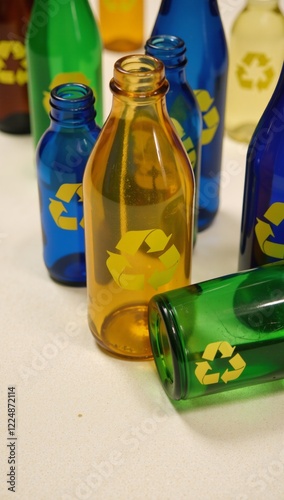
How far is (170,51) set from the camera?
2.81 ft

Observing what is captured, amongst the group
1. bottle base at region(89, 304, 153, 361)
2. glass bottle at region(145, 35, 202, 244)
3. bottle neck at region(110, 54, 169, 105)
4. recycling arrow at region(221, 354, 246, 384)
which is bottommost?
bottle base at region(89, 304, 153, 361)

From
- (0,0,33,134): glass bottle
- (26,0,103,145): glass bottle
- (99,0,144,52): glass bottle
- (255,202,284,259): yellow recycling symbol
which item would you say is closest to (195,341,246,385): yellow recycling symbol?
(255,202,284,259): yellow recycling symbol

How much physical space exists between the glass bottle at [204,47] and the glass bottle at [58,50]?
0.11 meters

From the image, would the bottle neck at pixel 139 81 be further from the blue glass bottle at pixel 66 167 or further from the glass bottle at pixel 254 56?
the glass bottle at pixel 254 56

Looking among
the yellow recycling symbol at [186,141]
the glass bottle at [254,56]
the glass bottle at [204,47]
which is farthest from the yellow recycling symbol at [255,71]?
the yellow recycling symbol at [186,141]

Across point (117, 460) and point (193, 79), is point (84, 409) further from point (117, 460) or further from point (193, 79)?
point (193, 79)

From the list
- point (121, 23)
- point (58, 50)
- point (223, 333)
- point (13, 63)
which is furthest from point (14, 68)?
point (223, 333)

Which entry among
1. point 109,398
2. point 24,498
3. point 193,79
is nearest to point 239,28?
point 193,79

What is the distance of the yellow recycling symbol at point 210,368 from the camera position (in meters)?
0.76

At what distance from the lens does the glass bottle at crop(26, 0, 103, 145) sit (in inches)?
40.4

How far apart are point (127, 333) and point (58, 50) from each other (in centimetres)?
37

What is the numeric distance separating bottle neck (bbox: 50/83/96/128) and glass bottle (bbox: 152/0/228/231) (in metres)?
0.16

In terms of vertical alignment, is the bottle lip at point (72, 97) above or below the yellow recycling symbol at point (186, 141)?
above

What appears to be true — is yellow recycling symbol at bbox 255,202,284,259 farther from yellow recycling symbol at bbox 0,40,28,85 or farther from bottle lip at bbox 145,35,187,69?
yellow recycling symbol at bbox 0,40,28,85
